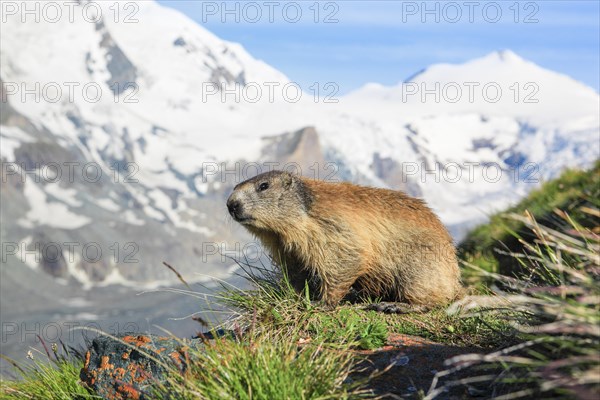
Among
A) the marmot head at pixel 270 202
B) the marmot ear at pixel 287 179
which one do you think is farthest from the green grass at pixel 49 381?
the marmot ear at pixel 287 179

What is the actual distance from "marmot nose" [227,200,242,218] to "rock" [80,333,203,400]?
2737 mm

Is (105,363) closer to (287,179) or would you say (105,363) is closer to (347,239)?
(347,239)

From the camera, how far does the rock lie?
8.41 metres

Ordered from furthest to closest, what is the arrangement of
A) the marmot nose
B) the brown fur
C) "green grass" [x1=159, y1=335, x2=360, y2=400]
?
the marmot nose < the brown fur < "green grass" [x1=159, y1=335, x2=360, y2=400]

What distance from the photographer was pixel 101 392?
8.83 m

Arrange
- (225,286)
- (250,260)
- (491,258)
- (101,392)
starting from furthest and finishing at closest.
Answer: (491,258) → (250,260) → (225,286) → (101,392)

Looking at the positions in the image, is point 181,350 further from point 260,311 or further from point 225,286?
point 225,286

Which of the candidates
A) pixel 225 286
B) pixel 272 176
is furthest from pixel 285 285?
pixel 272 176

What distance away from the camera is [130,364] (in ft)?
28.9

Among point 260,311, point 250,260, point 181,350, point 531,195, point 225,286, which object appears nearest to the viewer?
point 181,350

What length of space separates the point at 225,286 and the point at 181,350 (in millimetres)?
3111

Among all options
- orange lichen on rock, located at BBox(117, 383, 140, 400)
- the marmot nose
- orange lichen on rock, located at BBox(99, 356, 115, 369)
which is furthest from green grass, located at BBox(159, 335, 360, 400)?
the marmot nose

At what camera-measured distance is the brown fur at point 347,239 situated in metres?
11.4

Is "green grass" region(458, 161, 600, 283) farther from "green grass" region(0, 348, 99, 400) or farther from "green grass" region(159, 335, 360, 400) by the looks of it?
"green grass" region(159, 335, 360, 400)
